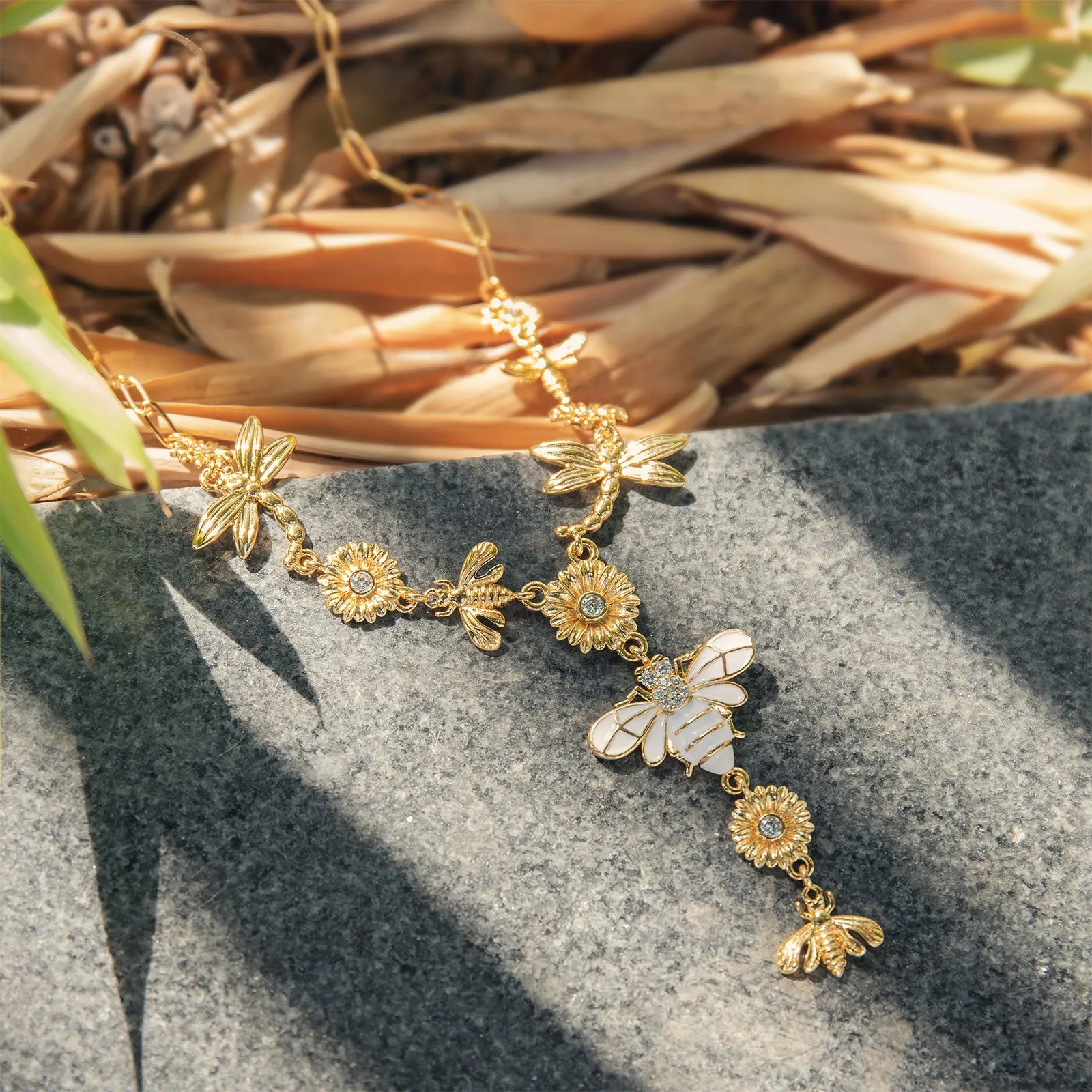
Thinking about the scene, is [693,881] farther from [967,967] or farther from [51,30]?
[51,30]

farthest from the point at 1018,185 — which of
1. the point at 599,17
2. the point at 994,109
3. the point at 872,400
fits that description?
the point at 599,17

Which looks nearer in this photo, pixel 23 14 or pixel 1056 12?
pixel 23 14

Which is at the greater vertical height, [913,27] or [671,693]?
[913,27]

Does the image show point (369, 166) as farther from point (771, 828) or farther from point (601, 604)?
point (771, 828)

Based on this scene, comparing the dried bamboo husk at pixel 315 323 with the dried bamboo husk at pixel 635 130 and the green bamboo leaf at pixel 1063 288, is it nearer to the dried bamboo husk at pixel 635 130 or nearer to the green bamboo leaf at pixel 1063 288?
the dried bamboo husk at pixel 635 130

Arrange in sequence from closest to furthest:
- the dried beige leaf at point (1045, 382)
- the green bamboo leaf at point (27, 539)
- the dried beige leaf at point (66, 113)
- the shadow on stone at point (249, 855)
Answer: the green bamboo leaf at point (27, 539)
the shadow on stone at point (249, 855)
the dried beige leaf at point (66, 113)
the dried beige leaf at point (1045, 382)

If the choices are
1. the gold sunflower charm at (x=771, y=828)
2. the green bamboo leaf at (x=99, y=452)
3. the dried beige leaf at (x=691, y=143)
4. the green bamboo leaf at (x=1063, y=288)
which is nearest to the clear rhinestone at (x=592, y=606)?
the gold sunflower charm at (x=771, y=828)
